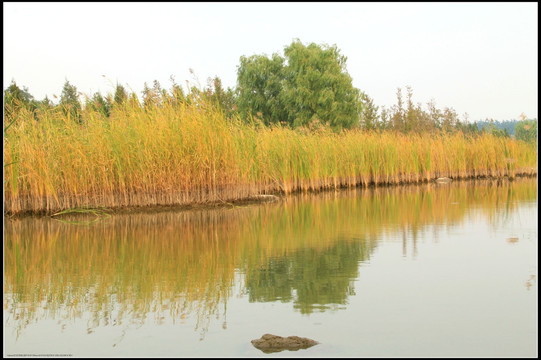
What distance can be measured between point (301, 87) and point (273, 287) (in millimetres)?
33645

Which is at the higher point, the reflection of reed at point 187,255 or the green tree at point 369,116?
the green tree at point 369,116

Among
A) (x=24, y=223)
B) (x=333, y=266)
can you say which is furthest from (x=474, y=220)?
(x=24, y=223)

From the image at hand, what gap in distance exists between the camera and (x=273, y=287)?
5.03 meters

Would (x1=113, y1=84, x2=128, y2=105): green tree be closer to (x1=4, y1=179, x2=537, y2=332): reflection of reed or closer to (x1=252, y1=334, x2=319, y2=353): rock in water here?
(x1=4, y1=179, x2=537, y2=332): reflection of reed

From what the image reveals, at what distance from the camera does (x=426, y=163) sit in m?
19.3

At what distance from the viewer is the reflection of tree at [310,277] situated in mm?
4668

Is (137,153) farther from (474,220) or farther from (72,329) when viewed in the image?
(72,329)

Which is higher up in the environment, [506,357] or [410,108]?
[410,108]

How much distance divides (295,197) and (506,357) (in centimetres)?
1084

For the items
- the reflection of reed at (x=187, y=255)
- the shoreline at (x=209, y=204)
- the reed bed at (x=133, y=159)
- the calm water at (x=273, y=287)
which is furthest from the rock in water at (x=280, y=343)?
the shoreline at (x=209, y=204)

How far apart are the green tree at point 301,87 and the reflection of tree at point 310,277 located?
29764 mm

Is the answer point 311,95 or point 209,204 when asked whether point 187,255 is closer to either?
point 209,204

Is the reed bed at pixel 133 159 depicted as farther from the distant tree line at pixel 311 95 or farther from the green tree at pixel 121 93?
the distant tree line at pixel 311 95

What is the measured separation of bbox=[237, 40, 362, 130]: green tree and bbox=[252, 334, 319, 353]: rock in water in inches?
1287
